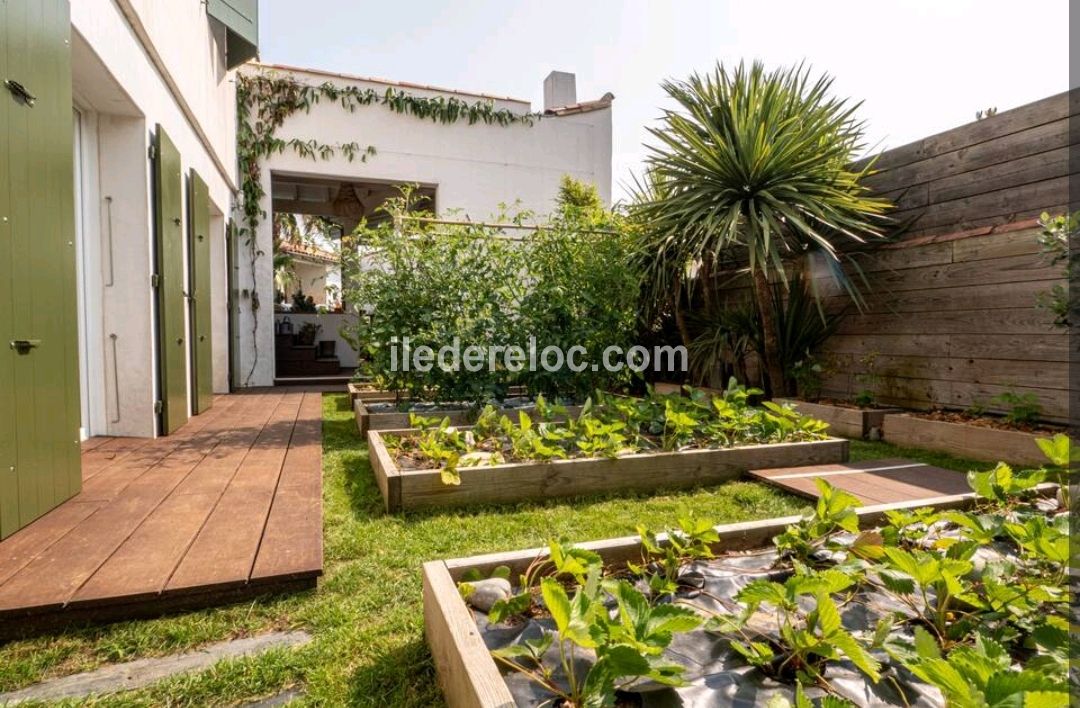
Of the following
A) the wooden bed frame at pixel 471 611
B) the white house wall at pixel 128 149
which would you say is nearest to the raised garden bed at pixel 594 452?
the wooden bed frame at pixel 471 611

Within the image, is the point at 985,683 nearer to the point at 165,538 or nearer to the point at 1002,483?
the point at 1002,483

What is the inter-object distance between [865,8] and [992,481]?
2.18 metres

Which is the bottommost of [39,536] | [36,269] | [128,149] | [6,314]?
[39,536]

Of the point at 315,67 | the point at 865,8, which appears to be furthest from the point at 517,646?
the point at 315,67

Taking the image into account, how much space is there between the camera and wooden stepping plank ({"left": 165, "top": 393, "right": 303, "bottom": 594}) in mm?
1564

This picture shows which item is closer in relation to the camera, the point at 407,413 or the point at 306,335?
the point at 407,413

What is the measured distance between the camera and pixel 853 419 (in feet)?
13.2

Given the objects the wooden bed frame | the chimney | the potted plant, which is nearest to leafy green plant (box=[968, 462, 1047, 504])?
the wooden bed frame

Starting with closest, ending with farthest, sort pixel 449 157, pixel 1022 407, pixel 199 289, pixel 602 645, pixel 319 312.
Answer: pixel 602 645
pixel 1022 407
pixel 199 289
pixel 449 157
pixel 319 312

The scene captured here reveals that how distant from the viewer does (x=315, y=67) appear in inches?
275

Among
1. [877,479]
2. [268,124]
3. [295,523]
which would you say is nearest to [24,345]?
[295,523]

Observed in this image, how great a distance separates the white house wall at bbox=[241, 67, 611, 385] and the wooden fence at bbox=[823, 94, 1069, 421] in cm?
453

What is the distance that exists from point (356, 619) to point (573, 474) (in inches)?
50.2

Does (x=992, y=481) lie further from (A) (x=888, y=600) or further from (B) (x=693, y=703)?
(B) (x=693, y=703)
